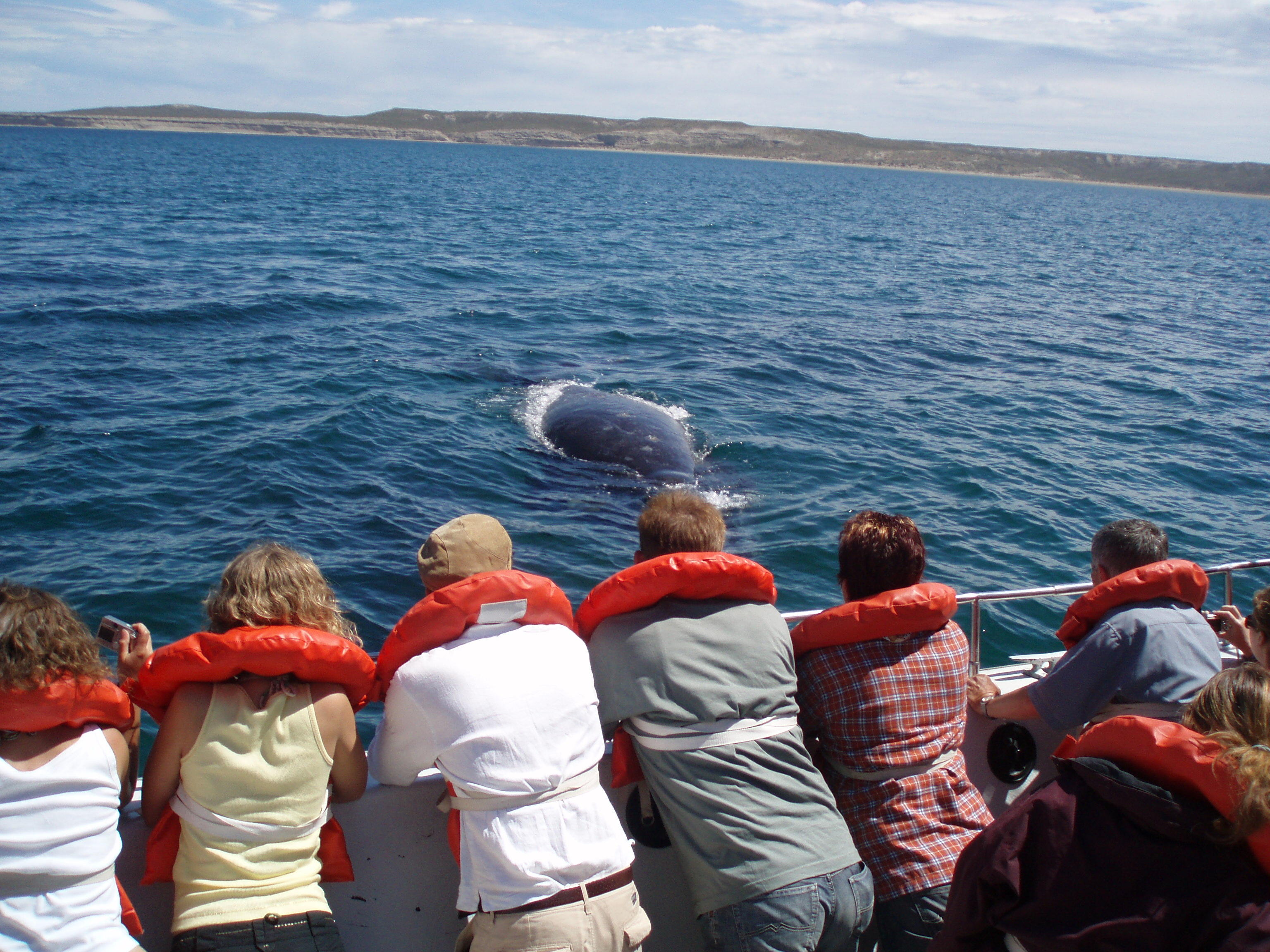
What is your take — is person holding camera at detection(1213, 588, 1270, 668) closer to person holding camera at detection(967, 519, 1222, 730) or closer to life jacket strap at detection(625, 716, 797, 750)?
person holding camera at detection(967, 519, 1222, 730)

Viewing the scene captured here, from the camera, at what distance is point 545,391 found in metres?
15.1

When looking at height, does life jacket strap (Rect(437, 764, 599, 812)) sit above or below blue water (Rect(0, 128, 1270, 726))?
above

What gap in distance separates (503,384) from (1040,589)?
11.9m

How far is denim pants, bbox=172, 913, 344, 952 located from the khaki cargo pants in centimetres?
40

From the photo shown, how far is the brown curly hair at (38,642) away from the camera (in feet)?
8.32

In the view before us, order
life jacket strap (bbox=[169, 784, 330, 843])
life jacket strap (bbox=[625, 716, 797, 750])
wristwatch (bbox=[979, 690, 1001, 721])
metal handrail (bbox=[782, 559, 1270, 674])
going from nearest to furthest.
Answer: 1. life jacket strap (bbox=[169, 784, 330, 843])
2. life jacket strap (bbox=[625, 716, 797, 750])
3. wristwatch (bbox=[979, 690, 1001, 721])
4. metal handrail (bbox=[782, 559, 1270, 674])

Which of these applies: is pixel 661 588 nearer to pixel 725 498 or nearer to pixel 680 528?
pixel 680 528

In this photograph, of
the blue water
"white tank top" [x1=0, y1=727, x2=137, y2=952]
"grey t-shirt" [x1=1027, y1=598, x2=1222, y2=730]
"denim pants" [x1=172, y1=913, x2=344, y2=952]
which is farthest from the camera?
the blue water

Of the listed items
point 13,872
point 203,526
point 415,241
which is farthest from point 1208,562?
point 415,241

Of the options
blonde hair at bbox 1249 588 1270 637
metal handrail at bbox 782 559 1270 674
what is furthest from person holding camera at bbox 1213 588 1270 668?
metal handrail at bbox 782 559 1270 674

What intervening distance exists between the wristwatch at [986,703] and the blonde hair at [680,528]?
4.41ft

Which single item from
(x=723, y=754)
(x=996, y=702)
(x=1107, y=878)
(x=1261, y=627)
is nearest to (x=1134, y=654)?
(x=1261, y=627)

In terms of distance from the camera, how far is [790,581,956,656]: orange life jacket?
10.9 feet

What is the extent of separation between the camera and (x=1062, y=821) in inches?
97.7
